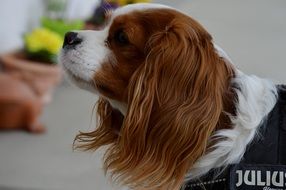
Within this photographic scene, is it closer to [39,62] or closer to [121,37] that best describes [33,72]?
[39,62]

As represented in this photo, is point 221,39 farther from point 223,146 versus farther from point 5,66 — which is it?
point 223,146

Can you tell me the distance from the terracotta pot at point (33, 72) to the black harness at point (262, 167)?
169 centimetres

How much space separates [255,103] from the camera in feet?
4.48

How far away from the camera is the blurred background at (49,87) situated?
241cm

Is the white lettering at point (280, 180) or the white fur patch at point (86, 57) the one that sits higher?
the white fur patch at point (86, 57)

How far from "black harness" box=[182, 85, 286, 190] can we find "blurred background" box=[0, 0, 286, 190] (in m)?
1.05

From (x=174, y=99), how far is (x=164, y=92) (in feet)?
0.10

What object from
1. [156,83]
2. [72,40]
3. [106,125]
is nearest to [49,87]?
[106,125]

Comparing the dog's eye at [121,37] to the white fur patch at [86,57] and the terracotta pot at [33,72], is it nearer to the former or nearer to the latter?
the white fur patch at [86,57]

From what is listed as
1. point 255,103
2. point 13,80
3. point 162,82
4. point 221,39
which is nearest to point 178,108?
point 162,82

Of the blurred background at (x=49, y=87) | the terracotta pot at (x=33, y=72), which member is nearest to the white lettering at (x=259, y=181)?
the blurred background at (x=49, y=87)

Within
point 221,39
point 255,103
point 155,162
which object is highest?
point 255,103

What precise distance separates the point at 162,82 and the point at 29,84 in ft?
5.33

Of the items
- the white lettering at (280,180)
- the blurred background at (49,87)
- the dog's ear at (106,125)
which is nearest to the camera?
the white lettering at (280,180)
